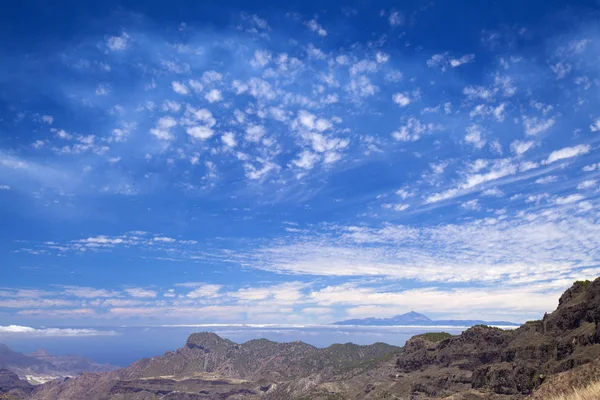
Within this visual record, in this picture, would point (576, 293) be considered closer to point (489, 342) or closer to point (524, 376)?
point (524, 376)

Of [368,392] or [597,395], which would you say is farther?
[368,392]

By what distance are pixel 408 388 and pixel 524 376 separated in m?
71.2

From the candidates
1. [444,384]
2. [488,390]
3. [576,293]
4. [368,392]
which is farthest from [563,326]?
[368,392]

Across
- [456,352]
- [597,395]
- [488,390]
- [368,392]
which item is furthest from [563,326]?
[597,395]

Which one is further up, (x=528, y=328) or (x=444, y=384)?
(x=528, y=328)

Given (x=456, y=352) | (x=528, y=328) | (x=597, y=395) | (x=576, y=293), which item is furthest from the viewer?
(x=456, y=352)

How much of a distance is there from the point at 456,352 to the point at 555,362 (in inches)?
3691

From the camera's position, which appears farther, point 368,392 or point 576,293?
point 368,392

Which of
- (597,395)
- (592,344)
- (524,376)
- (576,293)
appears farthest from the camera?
(576,293)

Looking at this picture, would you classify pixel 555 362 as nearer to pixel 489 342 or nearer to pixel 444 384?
pixel 444 384

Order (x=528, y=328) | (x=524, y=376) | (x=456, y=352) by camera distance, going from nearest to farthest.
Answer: (x=524, y=376) → (x=528, y=328) → (x=456, y=352)

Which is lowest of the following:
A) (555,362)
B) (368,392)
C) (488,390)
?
(368,392)

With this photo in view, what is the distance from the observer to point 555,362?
107812 millimetres

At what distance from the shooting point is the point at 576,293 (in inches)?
5472
